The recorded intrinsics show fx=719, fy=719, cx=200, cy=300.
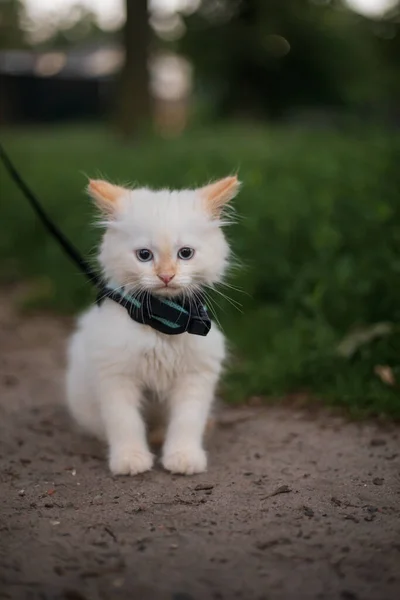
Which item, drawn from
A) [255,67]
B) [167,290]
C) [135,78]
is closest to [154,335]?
[167,290]

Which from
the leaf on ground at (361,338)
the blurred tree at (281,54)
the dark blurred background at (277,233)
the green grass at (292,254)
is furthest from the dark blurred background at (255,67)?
the leaf on ground at (361,338)

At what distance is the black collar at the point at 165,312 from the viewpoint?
2.91 meters

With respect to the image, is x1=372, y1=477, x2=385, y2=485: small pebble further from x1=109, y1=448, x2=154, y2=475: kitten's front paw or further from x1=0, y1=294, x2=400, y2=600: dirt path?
x1=109, y1=448, x2=154, y2=475: kitten's front paw

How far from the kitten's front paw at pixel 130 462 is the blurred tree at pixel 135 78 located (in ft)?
28.6

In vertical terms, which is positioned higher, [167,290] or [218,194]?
[218,194]

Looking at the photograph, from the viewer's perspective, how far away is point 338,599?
6.66 feet

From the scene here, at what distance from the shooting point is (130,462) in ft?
9.79

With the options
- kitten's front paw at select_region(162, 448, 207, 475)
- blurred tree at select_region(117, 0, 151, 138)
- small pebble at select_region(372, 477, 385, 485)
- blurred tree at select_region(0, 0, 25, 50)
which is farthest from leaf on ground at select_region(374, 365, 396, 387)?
blurred tree at select_region(0, 0, 25, 50)

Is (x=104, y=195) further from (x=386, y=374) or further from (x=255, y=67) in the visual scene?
(x=255, y=67)

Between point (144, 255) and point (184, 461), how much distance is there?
0.89 metres

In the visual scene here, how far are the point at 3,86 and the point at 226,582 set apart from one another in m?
22.4

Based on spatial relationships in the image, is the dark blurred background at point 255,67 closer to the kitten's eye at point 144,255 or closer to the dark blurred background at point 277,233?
the dark blurred background at point 277,233

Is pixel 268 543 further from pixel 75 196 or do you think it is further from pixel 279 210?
pixel 75 196

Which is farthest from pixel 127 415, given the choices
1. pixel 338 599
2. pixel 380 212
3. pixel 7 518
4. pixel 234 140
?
pixel 234 140
